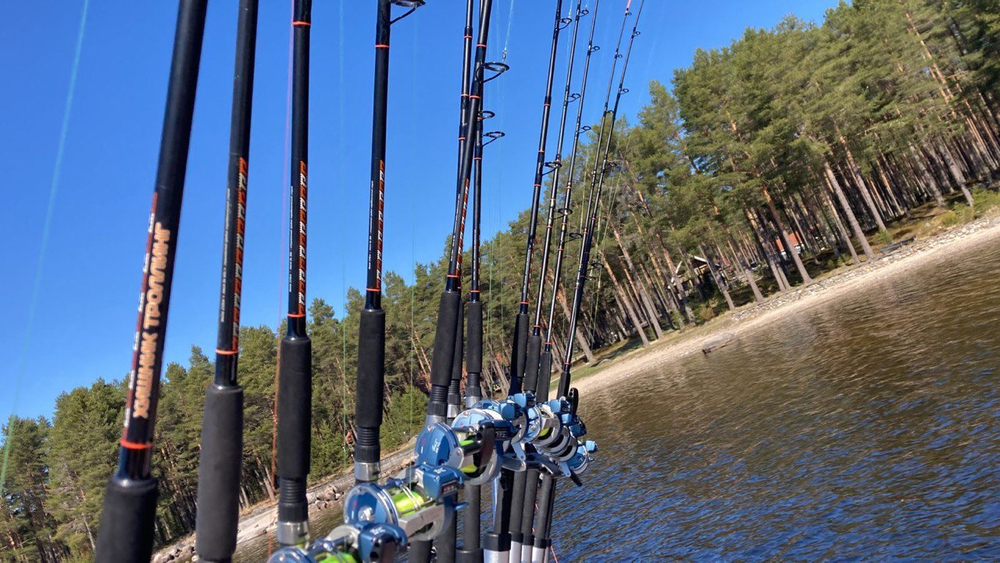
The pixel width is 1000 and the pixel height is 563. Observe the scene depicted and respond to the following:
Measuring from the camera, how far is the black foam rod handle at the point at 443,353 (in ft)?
17.9

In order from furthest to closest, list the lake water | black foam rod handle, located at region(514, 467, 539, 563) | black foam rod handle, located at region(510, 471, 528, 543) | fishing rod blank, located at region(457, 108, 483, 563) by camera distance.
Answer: the lake water → black foam rod handle, located at region(514, 467, 539, 563) → black foam rod handle, located at region(510, 471, 528, 543) → fishing rod blank, located at region(457, 108, 483, 563)

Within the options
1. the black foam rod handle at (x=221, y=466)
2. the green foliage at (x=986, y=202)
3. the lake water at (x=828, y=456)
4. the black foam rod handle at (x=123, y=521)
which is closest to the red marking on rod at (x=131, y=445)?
the black foam rod handle at (x=123, y=521)

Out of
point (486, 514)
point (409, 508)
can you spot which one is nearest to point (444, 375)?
point (409, 508)

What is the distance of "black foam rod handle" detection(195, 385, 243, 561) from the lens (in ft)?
9.30

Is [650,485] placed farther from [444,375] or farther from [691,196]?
[691,196]

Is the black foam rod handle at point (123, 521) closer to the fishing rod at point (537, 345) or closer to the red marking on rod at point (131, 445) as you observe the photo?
the red marking on rod at point (131, 445)

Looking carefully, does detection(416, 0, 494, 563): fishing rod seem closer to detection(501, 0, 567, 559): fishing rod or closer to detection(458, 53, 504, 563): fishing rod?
detection(458, 53, 504, 563): fishing rod

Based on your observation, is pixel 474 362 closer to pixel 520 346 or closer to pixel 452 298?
pixel 452 298

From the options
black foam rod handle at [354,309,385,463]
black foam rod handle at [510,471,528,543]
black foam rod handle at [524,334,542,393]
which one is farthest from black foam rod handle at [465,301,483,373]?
black foam rod handle at [354,309,385,463]

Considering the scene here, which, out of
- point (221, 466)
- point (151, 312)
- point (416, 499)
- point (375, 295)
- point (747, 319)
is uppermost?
point (747, 319)

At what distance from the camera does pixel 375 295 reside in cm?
458

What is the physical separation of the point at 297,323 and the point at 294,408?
1.46 ft

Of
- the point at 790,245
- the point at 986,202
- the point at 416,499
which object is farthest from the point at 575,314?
the point at 986,202

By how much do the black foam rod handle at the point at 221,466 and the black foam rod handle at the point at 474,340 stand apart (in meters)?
4.10
